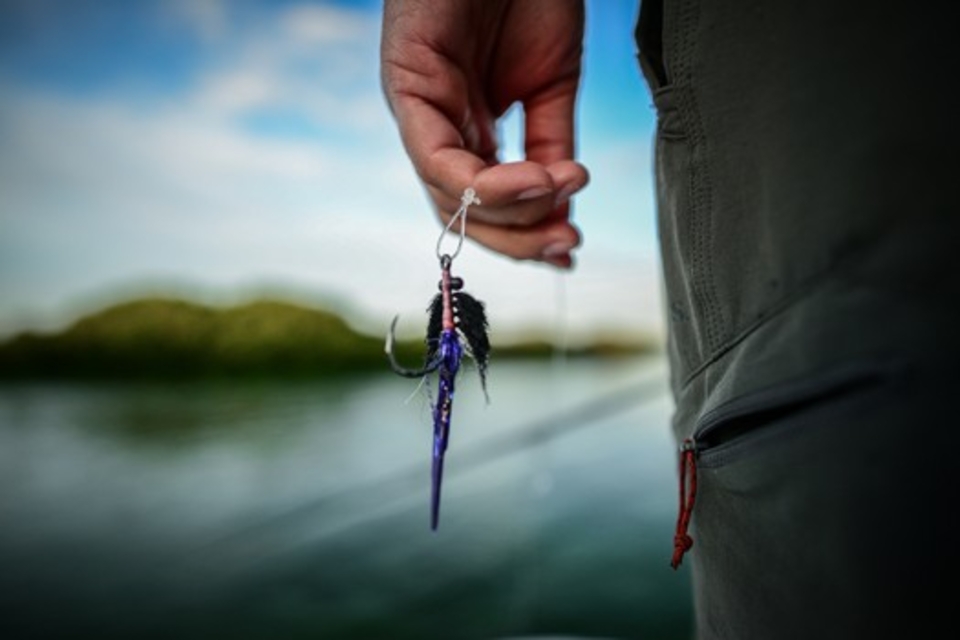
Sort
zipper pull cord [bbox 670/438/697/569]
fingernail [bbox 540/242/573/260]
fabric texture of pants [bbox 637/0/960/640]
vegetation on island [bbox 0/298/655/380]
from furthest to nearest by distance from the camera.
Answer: vegetation on island [bbox 0/298/655/380]
fingernail [bbox 540/242/573/260]
zipper pull cord [bbox 670/438/697/569]
fabric texture of pants [bbox 637/0/960/640]

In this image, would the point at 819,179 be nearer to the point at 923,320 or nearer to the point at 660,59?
the point at 923,320

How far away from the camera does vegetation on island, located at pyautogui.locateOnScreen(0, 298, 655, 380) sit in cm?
262

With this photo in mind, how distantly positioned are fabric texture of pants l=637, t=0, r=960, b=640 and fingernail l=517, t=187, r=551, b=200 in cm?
15

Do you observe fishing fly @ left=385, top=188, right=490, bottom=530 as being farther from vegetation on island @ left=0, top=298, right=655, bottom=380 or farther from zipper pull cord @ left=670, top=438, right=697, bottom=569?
vegetation on island @ left=0, top=298, right=655, bottom=380

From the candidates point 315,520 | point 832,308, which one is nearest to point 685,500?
point 832,308

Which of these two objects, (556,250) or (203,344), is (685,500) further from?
(203,344)

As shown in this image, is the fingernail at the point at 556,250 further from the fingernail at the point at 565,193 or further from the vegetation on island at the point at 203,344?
the vegetation on island at the point at 203,344

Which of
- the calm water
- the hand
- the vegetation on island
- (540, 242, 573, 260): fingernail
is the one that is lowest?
the calm water

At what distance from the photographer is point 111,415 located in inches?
113

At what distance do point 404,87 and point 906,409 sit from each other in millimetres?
Result: 475

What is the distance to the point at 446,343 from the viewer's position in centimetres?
54

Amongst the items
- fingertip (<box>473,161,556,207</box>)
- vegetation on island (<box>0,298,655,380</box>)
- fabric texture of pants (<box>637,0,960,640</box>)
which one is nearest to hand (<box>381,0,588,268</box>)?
fingertip (<box>473,161,556,207</box>)

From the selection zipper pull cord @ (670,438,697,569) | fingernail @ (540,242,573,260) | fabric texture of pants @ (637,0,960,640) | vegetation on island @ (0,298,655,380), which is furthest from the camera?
vegetation on island @ (0,298,655,380)

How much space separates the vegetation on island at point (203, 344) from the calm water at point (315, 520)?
14 centimetres
